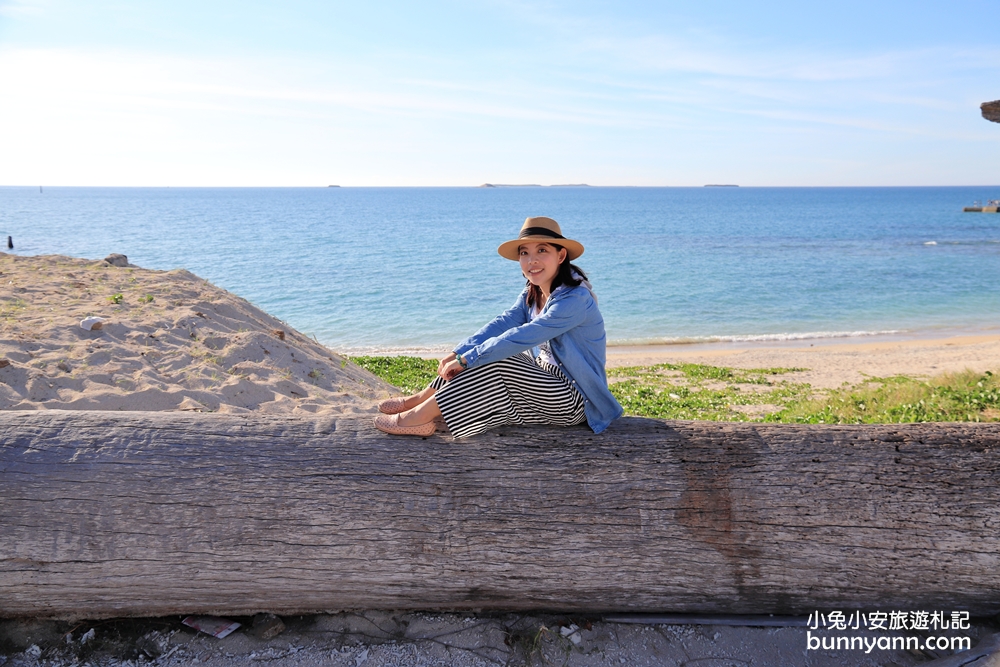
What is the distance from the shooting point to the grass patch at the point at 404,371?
1129 centimetres

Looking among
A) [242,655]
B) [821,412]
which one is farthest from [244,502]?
[821,412]

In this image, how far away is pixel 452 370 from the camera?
3.79 m

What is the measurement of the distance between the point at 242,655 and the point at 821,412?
728 centimetres

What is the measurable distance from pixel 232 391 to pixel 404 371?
5491 millimetres

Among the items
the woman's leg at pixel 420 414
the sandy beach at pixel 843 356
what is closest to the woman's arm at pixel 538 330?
the woman's leg at pixel 420 414

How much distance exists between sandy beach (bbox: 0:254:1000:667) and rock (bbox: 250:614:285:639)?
0.13ft

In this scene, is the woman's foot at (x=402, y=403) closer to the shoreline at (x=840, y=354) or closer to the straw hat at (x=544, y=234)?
the straw hat at (x=544, y=234)

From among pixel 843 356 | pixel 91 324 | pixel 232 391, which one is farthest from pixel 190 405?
pixel 843 356

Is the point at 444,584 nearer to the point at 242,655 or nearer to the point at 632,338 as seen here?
the point at 242,655

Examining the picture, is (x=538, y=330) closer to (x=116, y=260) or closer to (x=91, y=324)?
(x=91, y=324)

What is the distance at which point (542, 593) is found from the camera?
366cm

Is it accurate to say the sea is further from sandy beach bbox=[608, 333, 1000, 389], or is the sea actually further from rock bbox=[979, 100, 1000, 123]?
rock bbox=[979, 100, 1000, 123]

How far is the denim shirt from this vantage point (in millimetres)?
3722

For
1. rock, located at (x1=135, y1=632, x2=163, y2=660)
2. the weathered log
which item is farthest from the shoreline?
rock, located at (x1=135, y1=632, x2=163, y2=660)
